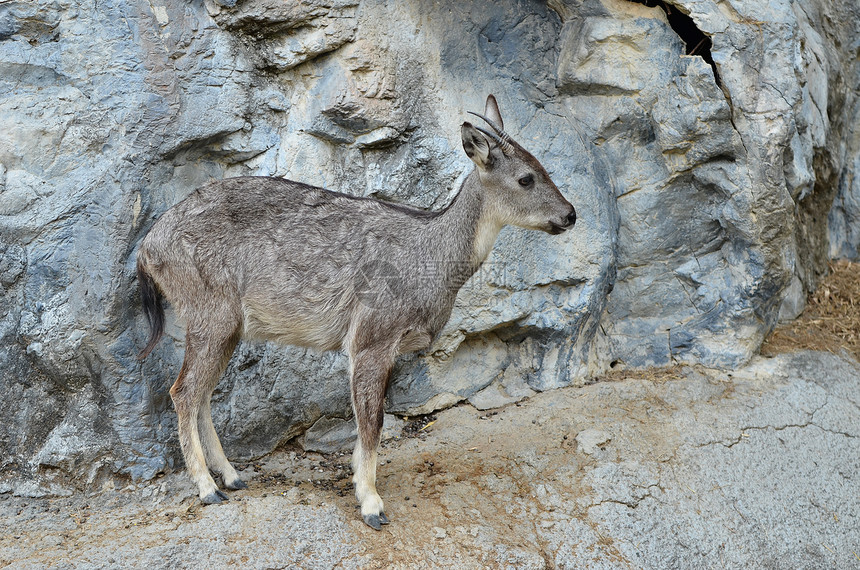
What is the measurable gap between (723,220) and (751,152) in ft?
2.01

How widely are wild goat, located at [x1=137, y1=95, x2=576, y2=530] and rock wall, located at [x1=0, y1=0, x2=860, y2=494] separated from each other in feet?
1.52

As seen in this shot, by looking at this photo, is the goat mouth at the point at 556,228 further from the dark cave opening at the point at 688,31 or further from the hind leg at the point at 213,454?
the hind leg at the point at 213,454

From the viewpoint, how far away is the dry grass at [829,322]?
283 inches

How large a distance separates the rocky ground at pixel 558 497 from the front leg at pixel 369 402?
251 mm

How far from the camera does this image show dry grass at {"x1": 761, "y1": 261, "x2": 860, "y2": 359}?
7188 millimetres

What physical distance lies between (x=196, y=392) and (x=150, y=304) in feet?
2.20

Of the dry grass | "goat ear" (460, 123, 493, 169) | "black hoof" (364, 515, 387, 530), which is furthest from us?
the dry grass

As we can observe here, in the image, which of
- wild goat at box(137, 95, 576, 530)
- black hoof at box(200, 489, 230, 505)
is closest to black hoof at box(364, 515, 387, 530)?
wild goat at box(137, 95, 576, 530)

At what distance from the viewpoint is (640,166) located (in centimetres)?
671

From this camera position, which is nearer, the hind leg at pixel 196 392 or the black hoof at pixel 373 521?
the black hoof at pixel 373 521

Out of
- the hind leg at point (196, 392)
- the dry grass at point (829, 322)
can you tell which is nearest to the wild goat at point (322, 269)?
the hind leg at point (196, 392)

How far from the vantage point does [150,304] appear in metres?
5.16

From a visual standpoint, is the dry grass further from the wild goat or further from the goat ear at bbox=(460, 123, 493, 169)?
the goat ear at bbox=(460, 123, 493, 169)

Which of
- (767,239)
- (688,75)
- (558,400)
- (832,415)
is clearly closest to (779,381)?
Answer: (832,415)
